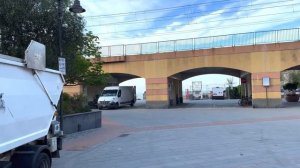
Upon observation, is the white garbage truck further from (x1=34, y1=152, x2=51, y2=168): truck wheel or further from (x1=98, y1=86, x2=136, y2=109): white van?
(x1=98, y1=86, x2=136, y2=109): white van

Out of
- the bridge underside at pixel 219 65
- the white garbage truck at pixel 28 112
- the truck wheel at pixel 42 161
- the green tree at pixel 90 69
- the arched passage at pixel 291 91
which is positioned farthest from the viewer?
the arched passage at pixel 291 91

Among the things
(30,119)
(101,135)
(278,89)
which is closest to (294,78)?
(278,89)

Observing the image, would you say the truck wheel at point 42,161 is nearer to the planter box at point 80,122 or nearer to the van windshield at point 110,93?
the planter box at point 80,122

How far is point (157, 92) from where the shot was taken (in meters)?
36.8

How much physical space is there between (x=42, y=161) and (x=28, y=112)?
957 millimetres

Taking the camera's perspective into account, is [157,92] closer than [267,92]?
No

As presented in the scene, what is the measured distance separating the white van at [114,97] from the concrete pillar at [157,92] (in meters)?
3.71

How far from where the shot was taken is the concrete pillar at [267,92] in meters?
32.8

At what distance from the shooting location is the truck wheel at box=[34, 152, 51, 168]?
6943 millimetres

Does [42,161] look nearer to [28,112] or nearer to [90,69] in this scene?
[28,112]

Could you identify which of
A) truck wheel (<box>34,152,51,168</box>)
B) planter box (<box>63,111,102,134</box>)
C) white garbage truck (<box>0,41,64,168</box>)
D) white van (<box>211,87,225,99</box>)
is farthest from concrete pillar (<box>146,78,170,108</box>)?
truck wheel (<box>34,152,51,168</box>)

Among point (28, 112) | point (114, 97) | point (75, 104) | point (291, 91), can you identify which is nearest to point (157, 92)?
point (114, 97)

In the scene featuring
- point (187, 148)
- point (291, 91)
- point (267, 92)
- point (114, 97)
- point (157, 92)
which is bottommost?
point (187, 148)

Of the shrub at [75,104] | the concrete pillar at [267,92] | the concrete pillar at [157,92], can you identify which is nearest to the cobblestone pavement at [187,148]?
the shrub at [75,104]
